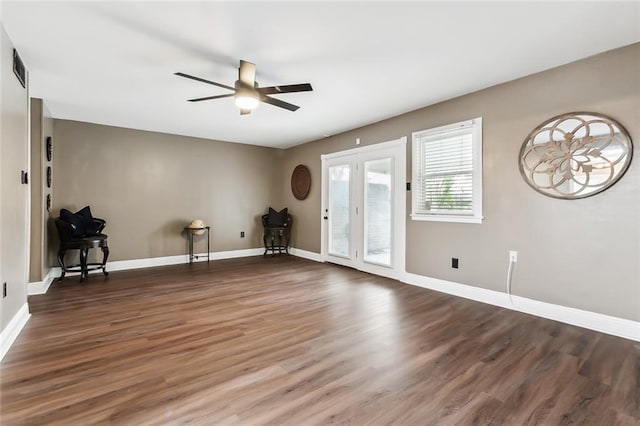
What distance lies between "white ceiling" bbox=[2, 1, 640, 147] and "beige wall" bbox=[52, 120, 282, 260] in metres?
1.15

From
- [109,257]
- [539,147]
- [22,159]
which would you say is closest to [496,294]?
[539,147]

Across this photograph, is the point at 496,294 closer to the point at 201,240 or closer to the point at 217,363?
the point at 217,363

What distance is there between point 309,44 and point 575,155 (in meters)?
2.55

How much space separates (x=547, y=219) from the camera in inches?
113

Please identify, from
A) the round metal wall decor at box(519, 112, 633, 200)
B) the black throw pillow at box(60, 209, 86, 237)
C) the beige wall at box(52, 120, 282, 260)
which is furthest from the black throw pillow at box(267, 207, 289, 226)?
the round metal wall decor at box(519, 112, 633, 200)

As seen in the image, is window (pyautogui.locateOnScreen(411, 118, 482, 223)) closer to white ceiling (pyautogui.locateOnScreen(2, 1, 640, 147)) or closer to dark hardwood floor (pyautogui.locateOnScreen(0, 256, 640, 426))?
white ceiling (pyautogui.locateOnScreen(2, 1, 640, 147))

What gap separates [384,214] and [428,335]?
229 centimetres

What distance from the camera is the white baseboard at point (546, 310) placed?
244 centimetres

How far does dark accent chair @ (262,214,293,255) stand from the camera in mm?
6230

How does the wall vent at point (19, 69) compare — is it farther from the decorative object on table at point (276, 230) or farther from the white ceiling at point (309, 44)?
the decorative object on table at point (276, 230)

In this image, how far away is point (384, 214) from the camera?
14.8ft

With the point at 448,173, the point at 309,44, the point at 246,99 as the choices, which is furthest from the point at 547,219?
the point at 246,99

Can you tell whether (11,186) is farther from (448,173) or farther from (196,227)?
(448,173)

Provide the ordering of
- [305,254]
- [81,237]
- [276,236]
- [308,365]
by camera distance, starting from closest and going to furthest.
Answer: [308,365] < [81,237] < [305,254] < [276,236]
